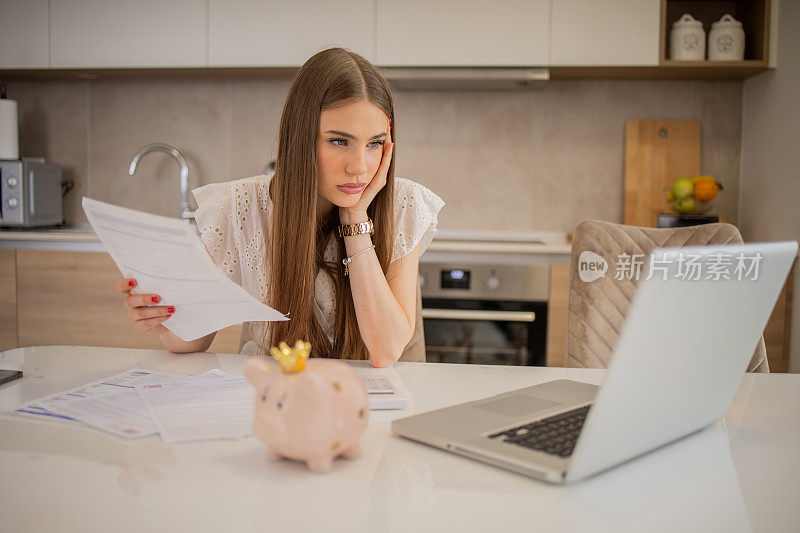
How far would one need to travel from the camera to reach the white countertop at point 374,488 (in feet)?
1.80

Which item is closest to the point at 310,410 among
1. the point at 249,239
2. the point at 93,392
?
the point at 93,392

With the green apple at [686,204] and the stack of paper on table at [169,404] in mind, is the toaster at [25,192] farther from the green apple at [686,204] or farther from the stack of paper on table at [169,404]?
the green apple at [686,204]

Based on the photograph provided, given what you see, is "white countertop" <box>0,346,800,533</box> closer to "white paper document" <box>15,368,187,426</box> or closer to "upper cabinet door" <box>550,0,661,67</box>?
"white paper document" <box>15,368,187,426</box>

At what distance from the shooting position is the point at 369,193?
1.40 meters

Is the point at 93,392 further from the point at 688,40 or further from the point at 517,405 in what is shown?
the point at 688,40

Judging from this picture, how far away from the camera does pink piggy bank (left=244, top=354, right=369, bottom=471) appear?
0.60 m

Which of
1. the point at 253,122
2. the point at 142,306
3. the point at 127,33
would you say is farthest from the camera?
the point at 253,122

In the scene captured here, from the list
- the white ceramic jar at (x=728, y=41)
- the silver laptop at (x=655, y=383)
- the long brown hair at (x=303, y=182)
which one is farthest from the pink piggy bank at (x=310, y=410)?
the white ceramic jar at (x=728, y=41)

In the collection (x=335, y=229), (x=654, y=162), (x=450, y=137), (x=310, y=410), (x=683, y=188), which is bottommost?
(x=310, y=410)

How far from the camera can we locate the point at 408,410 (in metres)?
0.86

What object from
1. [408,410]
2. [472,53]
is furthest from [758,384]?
[472,53]

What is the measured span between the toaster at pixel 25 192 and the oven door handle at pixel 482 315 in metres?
1.67

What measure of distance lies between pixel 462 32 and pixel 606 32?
53 centimetres

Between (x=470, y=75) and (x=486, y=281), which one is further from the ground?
A: (x=470, y=75)
